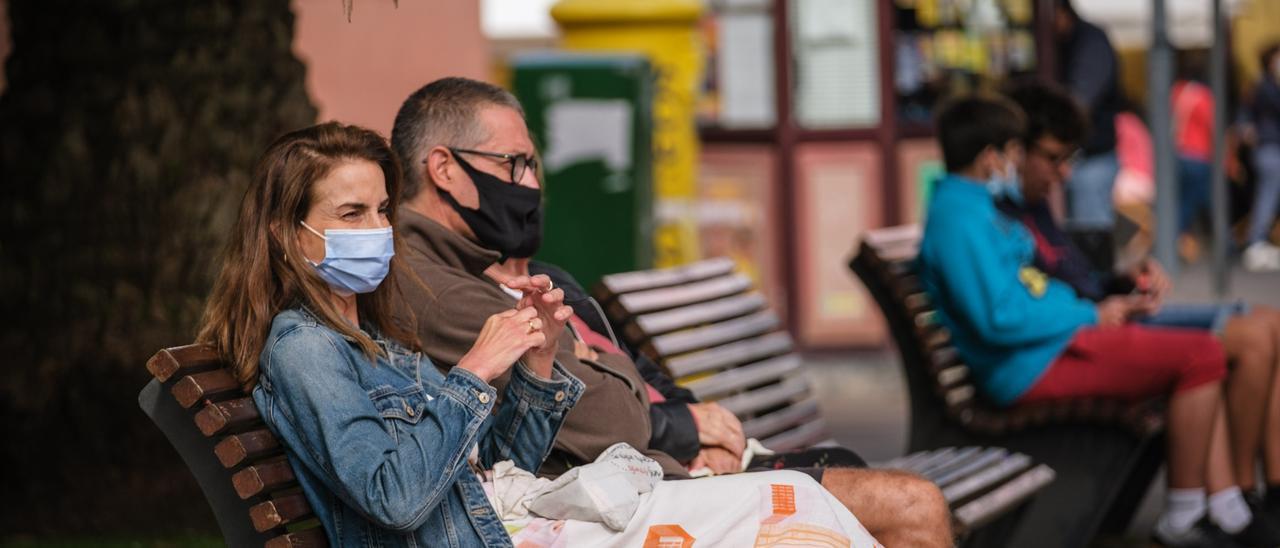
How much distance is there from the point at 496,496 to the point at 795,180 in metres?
7.18

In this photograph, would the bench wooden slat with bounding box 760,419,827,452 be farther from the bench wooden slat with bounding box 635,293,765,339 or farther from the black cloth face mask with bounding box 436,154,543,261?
the black cloth face mask with bounding box 436,154,543,261

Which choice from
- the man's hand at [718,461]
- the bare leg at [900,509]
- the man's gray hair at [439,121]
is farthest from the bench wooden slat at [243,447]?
the man's hand at [718,461]

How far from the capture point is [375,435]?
312 centimetres

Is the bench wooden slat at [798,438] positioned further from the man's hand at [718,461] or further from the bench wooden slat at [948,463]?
the man's hand at [718,461]

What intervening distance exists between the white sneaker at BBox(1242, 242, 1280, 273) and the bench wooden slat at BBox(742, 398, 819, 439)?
435 inches

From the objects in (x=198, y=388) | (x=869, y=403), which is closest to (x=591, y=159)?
(x=869, y=403)

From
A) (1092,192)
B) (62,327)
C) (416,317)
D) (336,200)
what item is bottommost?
(1092,192)

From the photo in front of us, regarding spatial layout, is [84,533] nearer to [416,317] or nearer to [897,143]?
[416,317]

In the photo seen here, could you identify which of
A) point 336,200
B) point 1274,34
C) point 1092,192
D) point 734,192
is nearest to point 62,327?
point 336,200

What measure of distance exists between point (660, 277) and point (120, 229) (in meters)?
1.91

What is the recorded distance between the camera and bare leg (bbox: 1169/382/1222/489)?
18.4 feet

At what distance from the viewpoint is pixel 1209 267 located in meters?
16.7

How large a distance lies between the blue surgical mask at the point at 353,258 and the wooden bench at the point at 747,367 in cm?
154

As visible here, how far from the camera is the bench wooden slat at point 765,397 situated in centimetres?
510
